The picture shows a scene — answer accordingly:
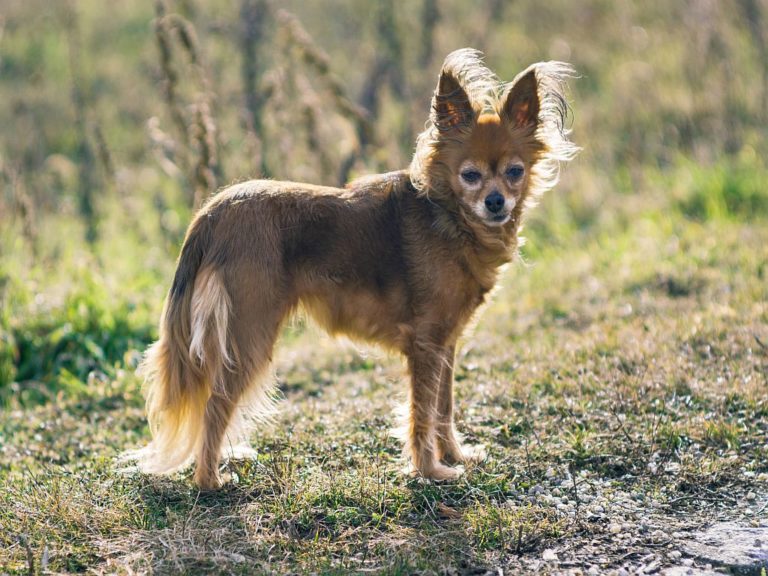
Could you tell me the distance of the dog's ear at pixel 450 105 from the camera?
4.41m

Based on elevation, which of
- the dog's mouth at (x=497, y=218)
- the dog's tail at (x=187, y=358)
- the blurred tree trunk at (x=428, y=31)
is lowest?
the dog's tail at (x=187, y=358)

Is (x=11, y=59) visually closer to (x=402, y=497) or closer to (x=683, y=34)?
(x=683, y=34)

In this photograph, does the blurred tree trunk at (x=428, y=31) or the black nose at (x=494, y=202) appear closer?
the black nose at (x=494, y=202)

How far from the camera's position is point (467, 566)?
11.8ft

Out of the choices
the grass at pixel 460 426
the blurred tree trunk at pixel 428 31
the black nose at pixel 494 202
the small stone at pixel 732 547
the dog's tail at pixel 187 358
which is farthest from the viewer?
the blurred tree trunk at pixel 428 31

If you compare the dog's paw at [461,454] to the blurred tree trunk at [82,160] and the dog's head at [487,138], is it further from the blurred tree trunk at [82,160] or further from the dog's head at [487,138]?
the blurred tree trunk at [82,160]

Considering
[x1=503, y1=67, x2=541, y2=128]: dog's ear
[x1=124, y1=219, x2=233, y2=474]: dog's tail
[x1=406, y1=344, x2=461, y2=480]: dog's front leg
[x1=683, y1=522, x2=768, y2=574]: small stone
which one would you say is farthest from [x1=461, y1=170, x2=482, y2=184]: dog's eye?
[x1=683, y1=522, x2=768, y2=574]: small stone

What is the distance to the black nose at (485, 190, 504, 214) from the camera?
14.0 feet

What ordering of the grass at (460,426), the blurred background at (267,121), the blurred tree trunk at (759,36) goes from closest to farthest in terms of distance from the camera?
the grass at (460,426), the blurred background at (267,121), the blurred tree trunk at (759,36)

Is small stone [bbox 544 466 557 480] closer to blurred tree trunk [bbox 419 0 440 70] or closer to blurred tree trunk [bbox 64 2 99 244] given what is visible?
blurred tree trunk [bbox 64 2 99 244]

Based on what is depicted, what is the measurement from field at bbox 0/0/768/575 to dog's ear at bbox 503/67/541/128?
1.43 m

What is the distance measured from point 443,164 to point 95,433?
8.58 feet

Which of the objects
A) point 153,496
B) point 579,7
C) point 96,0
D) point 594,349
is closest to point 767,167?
point 594,349

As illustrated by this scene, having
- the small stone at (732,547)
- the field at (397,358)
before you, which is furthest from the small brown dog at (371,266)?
the small stone at (732,547)
